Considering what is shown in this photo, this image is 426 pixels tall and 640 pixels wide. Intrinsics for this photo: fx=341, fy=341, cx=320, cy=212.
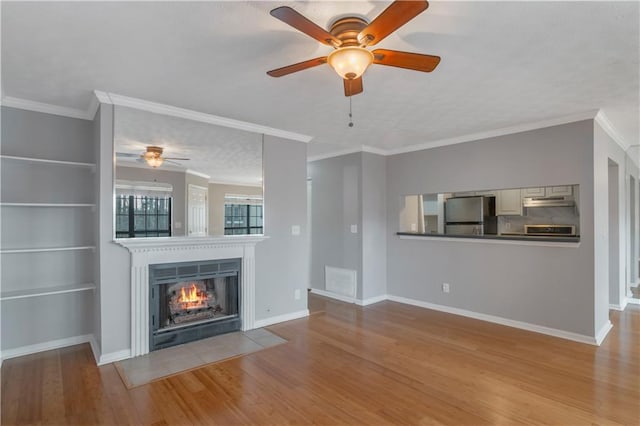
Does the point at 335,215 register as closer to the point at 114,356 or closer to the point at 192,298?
the point at 192,298

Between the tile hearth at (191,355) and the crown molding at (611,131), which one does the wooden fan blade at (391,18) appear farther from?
the crown molding at (611,131)

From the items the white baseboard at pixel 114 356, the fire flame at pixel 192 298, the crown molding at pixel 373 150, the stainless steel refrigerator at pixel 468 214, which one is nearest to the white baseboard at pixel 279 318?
the fire flame at pixel 192 298

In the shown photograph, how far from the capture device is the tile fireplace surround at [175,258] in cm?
326

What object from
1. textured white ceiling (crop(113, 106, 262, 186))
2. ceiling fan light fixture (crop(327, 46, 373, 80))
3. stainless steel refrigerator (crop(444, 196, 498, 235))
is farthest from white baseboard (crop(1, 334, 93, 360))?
stainless steel refrigerator (crop(444, 196, 498, 235))

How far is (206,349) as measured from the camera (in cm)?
343

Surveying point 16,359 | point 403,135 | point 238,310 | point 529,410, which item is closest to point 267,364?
point 238,310

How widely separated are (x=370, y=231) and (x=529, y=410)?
3208mm

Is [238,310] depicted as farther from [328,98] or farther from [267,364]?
[328,98]

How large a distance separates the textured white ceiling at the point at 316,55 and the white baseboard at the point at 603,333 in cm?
235

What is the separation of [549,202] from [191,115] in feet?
17.5

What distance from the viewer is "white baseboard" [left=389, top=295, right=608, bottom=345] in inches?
145

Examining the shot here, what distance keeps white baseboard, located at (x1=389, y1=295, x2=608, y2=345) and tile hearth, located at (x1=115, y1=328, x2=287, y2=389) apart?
236cm

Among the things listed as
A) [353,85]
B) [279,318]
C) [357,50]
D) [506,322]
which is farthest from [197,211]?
[506,322]

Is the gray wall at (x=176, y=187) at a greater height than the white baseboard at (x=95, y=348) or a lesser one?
greater
